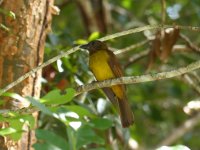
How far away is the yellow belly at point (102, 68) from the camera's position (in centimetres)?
435

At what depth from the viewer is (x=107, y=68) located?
14.5 ft

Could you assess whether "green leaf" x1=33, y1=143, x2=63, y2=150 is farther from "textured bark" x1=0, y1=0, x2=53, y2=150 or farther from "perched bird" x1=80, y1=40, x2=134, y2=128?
"perched bird" x1=80, y1=40, x2=134, y2=128

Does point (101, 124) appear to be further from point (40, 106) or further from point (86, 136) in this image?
point (40, 106)

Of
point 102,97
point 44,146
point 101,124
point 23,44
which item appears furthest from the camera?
point 102,97

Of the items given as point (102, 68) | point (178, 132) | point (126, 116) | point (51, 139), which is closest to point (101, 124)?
point (51, 139)

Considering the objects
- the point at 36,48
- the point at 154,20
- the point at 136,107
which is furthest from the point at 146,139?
the point at 36,48

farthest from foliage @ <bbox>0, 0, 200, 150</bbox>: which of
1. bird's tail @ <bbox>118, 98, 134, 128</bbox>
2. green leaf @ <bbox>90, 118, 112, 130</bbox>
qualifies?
bird's tail @ <bbox>118, 98, 134, 128</bbox>

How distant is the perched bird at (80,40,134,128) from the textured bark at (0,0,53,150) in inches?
35.0

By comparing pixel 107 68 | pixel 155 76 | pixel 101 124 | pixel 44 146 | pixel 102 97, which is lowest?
pixel 44 146

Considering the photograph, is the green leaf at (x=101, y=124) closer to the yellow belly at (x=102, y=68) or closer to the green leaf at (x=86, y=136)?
the green leaf at (x=86, y=136)

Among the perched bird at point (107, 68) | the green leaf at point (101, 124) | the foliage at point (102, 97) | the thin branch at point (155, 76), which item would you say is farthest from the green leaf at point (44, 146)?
the perched bird at point (107, 68)

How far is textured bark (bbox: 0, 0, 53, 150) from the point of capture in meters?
3.21

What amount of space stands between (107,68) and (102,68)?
0.04 m

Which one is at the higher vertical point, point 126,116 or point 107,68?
point 107,68
